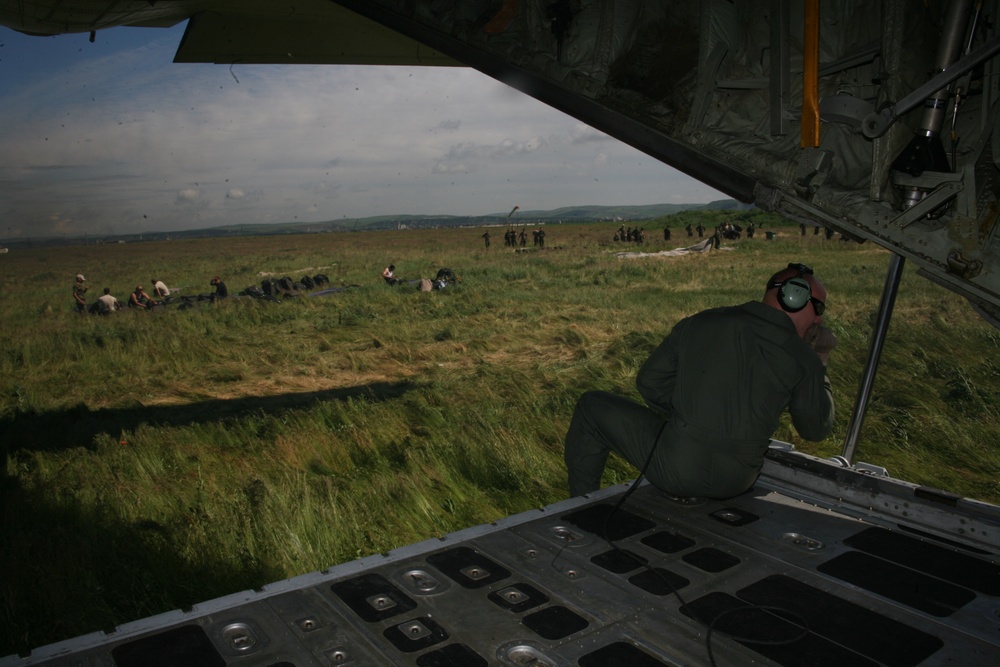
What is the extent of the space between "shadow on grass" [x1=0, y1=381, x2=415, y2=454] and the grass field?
49mm

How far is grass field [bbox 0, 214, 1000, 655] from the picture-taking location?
4359mm

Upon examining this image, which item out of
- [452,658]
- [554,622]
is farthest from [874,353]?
[452,658]

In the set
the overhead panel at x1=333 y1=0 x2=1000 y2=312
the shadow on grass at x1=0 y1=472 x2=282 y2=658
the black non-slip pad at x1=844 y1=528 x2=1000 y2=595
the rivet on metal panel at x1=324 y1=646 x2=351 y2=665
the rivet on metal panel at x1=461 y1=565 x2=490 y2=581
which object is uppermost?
the overhead panel at x1=333 y1=0 x2=1000 y2=312

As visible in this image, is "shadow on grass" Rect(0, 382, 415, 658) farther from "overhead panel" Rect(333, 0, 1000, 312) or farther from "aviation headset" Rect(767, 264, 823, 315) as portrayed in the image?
"overhead panel" Rect(333, 0, 1000, 312)

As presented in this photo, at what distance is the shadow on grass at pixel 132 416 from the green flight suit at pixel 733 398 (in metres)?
4.91

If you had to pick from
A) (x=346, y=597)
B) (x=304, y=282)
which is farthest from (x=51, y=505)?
(x=304, y=282)

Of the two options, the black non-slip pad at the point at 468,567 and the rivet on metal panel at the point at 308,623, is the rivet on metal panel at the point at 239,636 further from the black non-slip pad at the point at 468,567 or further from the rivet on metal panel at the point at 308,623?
the black non-slip pad at the point at 468,567

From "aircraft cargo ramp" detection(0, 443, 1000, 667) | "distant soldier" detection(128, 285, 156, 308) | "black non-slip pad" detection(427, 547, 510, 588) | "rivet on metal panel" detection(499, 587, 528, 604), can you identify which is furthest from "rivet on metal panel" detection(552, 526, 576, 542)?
"distant soldier" detection(128, 285, 156, 308)

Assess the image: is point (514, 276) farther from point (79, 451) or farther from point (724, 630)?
point (724, 630)

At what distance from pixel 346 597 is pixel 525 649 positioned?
0.72 m

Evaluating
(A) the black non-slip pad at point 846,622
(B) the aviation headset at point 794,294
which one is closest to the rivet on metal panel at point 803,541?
(A) the black non-slip pad at point 846,622

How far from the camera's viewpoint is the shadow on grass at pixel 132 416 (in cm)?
673

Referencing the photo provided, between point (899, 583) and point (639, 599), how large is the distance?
1.04 meters

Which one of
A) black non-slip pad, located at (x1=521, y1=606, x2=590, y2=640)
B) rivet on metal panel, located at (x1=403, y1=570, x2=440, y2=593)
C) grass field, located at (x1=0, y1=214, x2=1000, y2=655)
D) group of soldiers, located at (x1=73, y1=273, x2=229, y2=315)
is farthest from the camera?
group of soldiers, located at (x1=73, y1=273, x2=229, y2=315)
